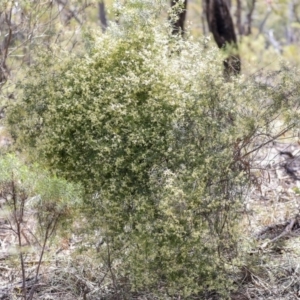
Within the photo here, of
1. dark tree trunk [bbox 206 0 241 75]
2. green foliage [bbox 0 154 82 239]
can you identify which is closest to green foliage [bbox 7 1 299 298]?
green foliage [bbox 0 154 82 239]

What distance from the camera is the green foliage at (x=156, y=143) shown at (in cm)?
366

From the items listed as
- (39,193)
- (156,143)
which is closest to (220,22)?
(156,143)

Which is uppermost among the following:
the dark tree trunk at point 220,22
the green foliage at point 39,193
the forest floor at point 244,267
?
the dark tree trunk at point 220,22

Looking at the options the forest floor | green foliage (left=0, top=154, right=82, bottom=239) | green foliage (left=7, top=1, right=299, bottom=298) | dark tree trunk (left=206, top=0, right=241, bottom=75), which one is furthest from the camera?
dark tree trunk (left=206, top=0, right=241, bottom=75)

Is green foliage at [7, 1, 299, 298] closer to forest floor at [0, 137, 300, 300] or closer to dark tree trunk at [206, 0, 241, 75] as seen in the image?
forest floor at [0, 137, 300, 300]

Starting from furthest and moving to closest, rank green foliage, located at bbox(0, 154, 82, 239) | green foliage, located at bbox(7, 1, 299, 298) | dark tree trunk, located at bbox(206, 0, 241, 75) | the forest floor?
dark tree trunk, located at bbox(206, 0, 241, 75) < the forest floor < green foliage, located at bbox(7, 1, 299, 298) < green foliage, located at bbox(0, 154, 82, 239)

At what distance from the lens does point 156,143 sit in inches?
146

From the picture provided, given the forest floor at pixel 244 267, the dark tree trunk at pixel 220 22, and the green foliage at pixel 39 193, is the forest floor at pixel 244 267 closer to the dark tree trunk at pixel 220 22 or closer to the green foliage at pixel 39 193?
the green foliage at pixel 39 193

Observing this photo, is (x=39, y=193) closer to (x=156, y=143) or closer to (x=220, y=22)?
(x=156, y=143)

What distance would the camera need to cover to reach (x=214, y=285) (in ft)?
12.3

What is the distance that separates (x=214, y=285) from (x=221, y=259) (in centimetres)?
16

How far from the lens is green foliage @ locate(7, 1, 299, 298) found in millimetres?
3664

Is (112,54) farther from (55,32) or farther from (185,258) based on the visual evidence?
(55,32)

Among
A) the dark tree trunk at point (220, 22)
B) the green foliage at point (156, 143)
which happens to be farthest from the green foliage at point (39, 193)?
the dark tree trunk at point (220, 22)
